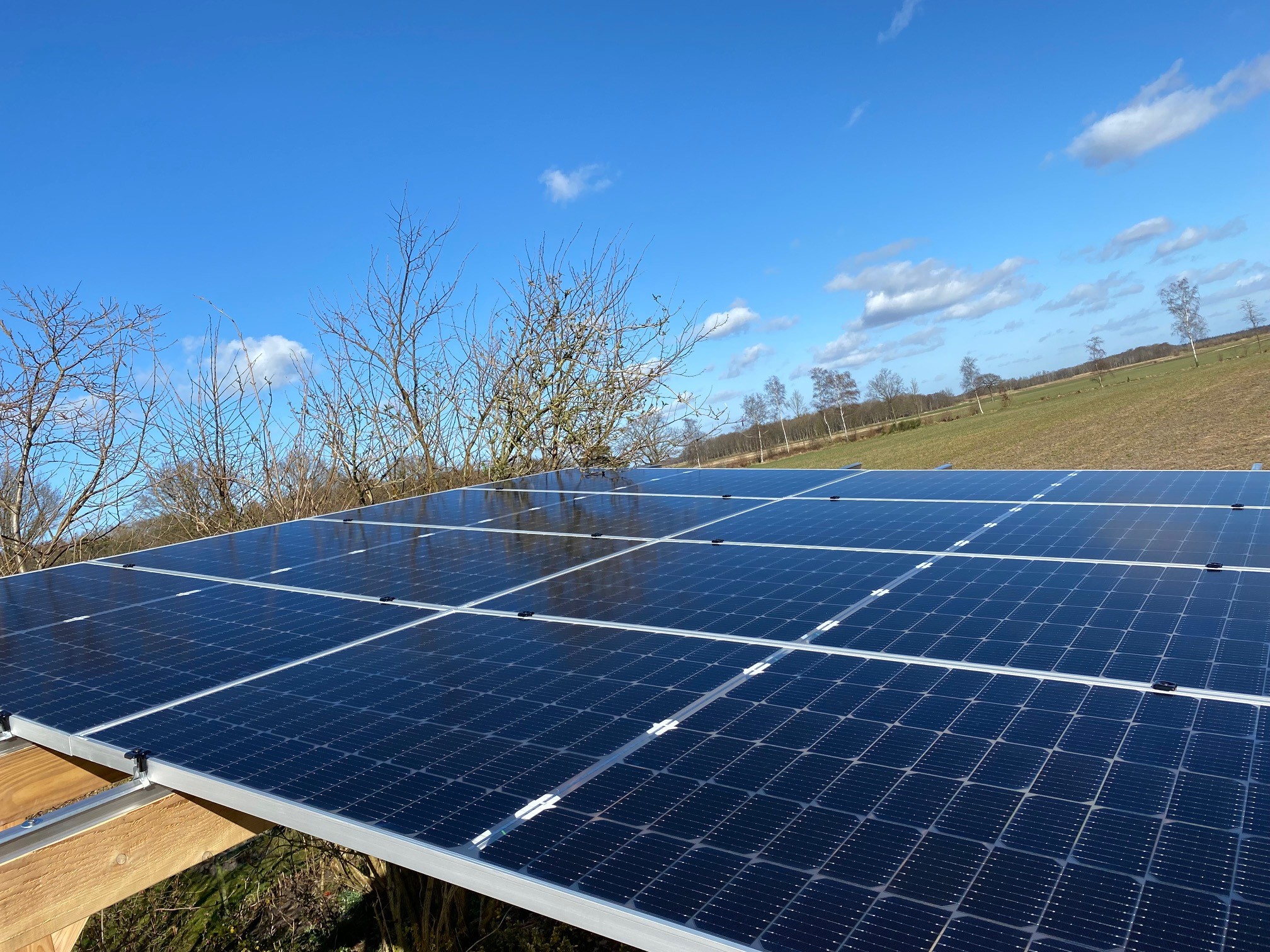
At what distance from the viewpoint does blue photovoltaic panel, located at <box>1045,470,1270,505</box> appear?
22.7ft

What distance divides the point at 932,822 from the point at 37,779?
4923 millimetres

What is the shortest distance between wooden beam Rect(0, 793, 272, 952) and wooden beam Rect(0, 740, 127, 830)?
50.7 inches

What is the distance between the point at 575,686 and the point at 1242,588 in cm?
378

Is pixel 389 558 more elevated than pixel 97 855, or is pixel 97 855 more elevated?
pixel 389 558

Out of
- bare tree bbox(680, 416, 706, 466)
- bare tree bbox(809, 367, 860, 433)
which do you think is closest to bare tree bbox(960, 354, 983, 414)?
bare tree bbox(809, 367, 860, 433)

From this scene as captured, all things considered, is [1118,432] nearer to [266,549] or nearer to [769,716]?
[266,549]

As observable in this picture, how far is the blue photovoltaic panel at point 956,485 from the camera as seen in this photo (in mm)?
8180

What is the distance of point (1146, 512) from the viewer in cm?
656

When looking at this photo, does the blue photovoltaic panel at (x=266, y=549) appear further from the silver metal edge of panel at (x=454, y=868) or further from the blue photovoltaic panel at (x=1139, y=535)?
the blue photovoltaic panel at (x=1139, y=535)

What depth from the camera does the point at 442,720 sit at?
11.5 ft

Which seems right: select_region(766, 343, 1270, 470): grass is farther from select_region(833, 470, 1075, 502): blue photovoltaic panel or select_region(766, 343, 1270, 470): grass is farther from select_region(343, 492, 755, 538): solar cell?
select_region(343, 492, 755, 538): solar cell

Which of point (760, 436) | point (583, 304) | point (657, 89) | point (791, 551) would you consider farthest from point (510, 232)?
point (760, 436)

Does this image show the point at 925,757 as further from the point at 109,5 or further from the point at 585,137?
the point at 585,137

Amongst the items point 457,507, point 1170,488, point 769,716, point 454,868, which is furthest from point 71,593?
point 1170,488
